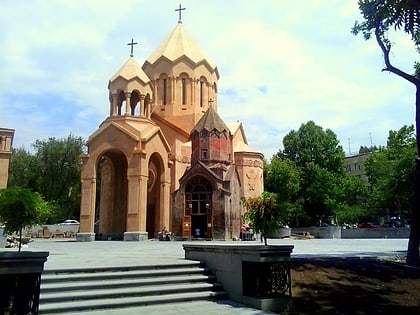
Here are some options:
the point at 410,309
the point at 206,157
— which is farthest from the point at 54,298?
the point at 206,157

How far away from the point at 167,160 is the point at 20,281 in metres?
29.6

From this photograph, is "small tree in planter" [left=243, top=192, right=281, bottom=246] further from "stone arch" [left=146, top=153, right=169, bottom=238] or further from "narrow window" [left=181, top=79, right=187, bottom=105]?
"narrow window" [left=181, top=79, right=187, bottom=105]

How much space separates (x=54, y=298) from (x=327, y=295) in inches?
196

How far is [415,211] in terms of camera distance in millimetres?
11523

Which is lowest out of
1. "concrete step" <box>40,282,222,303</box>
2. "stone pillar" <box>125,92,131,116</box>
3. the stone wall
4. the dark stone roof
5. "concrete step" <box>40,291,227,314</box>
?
"concrete step" <box>40,291,227,314</box>

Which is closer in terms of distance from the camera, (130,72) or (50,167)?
(130,72)

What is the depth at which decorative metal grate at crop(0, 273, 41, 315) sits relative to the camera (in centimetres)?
585

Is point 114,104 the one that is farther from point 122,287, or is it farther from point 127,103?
point 122,287

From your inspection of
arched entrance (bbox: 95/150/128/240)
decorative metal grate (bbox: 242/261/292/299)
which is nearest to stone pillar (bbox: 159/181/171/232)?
arched entrance (bbox: 95/150/128/240)

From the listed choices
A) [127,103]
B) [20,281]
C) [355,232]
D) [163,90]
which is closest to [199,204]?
[127,103]

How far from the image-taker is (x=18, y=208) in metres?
9.13

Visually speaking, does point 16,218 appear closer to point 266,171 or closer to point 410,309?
point 410,309

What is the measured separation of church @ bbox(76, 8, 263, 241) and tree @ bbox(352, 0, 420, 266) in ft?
67.2

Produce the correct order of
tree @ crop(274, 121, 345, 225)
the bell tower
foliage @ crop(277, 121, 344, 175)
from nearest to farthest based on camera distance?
the bell tower
tree @ crop(274, 121, 345, 225)
foliage @ crop(277, 121, 344, 175)
